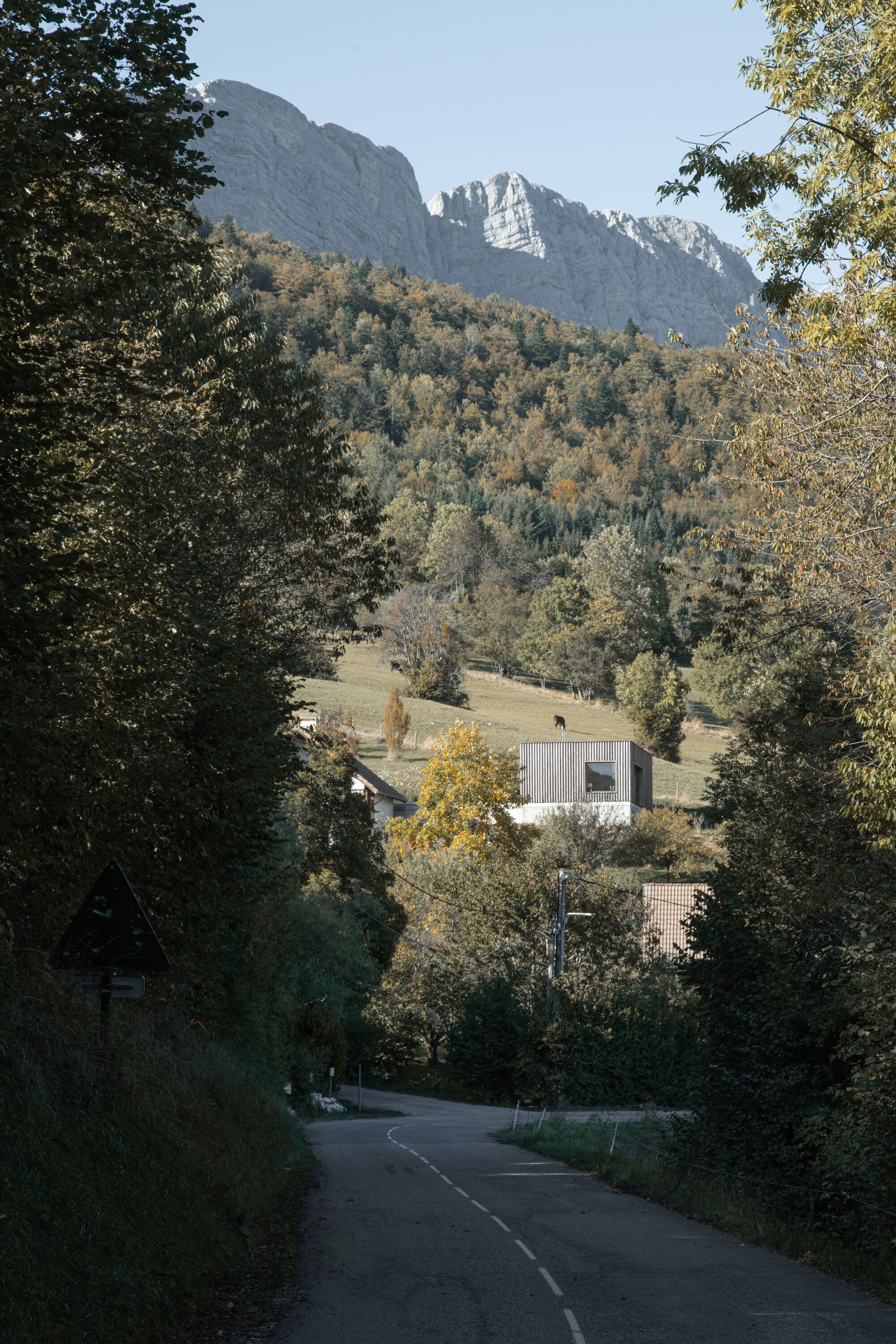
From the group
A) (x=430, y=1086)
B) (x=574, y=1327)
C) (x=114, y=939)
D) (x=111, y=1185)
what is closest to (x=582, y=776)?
(x=430, y=1086)

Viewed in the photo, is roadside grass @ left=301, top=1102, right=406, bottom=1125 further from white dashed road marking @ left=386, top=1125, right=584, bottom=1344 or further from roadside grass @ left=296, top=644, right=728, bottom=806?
roadside grass @ left=296, top=644, right=728, bottom=806

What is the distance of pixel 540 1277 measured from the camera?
11.5 metres

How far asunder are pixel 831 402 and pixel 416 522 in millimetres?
146966

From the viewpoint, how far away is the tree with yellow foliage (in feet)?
198

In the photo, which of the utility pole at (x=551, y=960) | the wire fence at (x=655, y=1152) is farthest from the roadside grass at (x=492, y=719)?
the wire fence at (x=655, y=1152)

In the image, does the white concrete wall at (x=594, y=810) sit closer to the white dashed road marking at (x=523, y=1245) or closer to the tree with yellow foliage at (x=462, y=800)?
the tree with yellow foliage at (x=462, y=800)

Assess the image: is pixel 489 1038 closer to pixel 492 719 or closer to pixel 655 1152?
pixel 655 1152

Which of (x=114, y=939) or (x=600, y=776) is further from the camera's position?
(x=600, y=776)

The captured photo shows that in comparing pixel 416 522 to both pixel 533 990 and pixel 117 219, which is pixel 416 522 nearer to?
pixel 533 990

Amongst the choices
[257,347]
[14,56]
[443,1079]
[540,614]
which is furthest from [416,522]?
[14,56]

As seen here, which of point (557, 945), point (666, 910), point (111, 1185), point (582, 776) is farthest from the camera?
point (582, 776)

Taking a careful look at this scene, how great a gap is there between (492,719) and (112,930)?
92409mm

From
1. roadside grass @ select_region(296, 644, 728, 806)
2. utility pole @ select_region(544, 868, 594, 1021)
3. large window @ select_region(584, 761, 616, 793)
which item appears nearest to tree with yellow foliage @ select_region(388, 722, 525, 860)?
roadside grass @ select_region(296, 644, 728, 806)

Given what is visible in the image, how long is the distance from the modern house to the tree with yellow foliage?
16.2 metres
